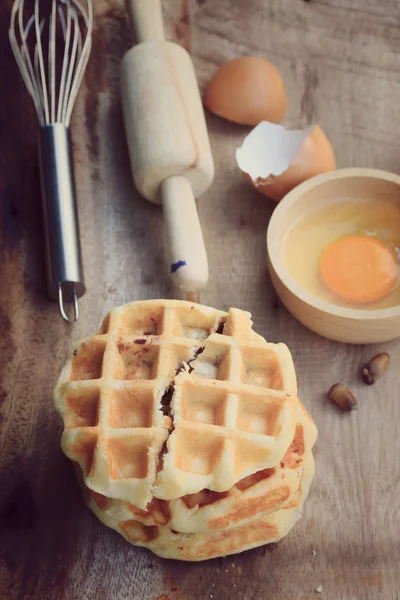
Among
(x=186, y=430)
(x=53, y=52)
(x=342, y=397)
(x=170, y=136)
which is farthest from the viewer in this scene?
(x=53, y=52)

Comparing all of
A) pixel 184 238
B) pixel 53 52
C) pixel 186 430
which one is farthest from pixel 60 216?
pixel 186 430

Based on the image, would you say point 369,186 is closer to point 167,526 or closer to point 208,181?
point 208,181

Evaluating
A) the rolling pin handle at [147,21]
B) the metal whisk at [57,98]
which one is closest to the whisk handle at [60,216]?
the metal whisk at [57,98]

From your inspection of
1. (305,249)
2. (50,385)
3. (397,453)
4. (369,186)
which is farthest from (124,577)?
(369,186)

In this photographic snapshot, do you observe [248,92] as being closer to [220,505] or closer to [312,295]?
[312,295]

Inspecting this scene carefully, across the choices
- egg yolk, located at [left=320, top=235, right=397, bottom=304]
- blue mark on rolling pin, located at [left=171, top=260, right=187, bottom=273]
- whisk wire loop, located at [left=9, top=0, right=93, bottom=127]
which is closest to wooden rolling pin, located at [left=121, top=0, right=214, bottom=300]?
blue mark on rolling pin, located at [left=171, top=260, right=187, bottom=273]

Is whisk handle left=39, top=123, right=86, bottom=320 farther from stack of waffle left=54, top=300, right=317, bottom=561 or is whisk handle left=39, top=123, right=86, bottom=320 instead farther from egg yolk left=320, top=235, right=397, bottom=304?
egg yolk left=320, top=235, right=397, bottom=304
